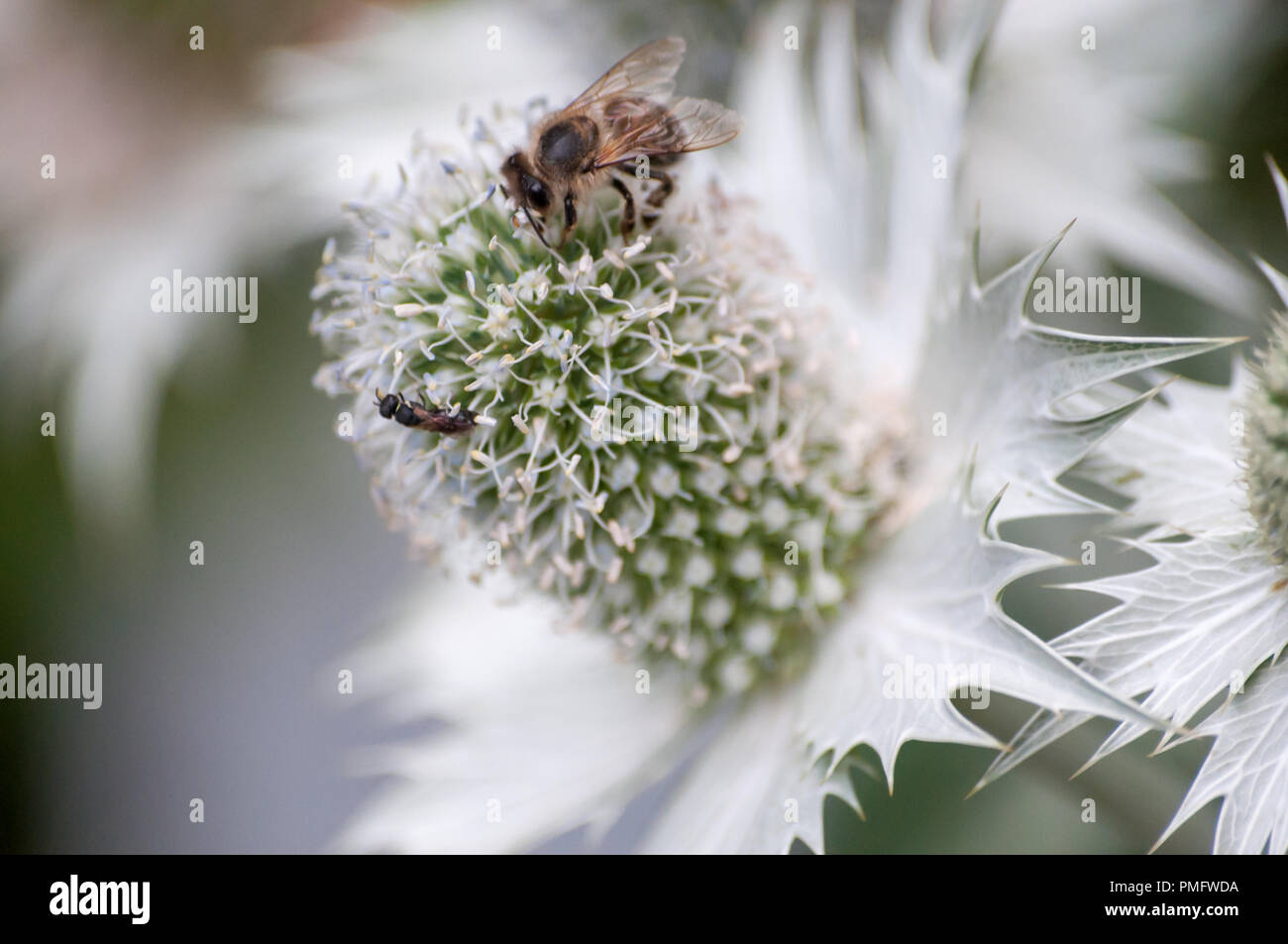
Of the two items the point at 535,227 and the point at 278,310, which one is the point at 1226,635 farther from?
the point at 278,310

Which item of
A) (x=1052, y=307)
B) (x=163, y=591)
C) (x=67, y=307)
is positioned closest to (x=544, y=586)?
(x=1052, y=307)

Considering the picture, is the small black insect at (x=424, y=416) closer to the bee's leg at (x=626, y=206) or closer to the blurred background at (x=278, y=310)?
the bee's leg at (x=626, y=206)

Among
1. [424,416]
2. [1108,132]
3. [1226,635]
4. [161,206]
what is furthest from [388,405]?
[161,206]

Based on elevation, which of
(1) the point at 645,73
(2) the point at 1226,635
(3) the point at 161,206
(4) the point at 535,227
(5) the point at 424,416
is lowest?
(2) the point at 1226,635

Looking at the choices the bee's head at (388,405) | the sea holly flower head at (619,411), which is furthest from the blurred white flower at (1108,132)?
the bee's head at (388,405)

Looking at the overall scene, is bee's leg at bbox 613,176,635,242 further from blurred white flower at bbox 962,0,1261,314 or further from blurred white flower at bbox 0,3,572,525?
blurred white flower at bbox 0,3,572,525
